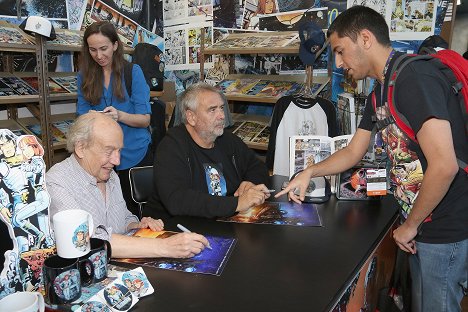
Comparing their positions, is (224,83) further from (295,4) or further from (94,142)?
(94,142)

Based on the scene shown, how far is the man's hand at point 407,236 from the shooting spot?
1546 mm

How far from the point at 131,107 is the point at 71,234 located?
178cm

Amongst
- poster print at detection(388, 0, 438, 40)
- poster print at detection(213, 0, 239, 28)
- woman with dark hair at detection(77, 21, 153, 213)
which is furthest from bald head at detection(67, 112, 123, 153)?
poster print at detection(213, 0, 239, 28)

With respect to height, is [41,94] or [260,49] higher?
[260,49]

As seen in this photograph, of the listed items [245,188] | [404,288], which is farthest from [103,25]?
[404,288]

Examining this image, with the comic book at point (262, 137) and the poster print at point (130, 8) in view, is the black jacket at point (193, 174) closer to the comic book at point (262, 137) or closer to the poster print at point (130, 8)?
the comic book at point (262, 137)

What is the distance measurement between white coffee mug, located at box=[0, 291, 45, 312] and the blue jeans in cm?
137

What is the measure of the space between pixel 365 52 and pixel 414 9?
2.26 metres

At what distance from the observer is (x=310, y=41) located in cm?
342

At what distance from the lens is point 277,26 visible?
13.9 ft

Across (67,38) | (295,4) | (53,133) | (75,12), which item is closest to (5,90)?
(53,133)

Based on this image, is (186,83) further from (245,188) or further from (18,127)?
(245,188)

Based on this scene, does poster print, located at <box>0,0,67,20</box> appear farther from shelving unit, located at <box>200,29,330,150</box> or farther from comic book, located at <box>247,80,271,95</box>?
comic book, located at <box>247,80,271,95</box>

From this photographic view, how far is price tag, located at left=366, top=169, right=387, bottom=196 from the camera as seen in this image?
6.78ft
